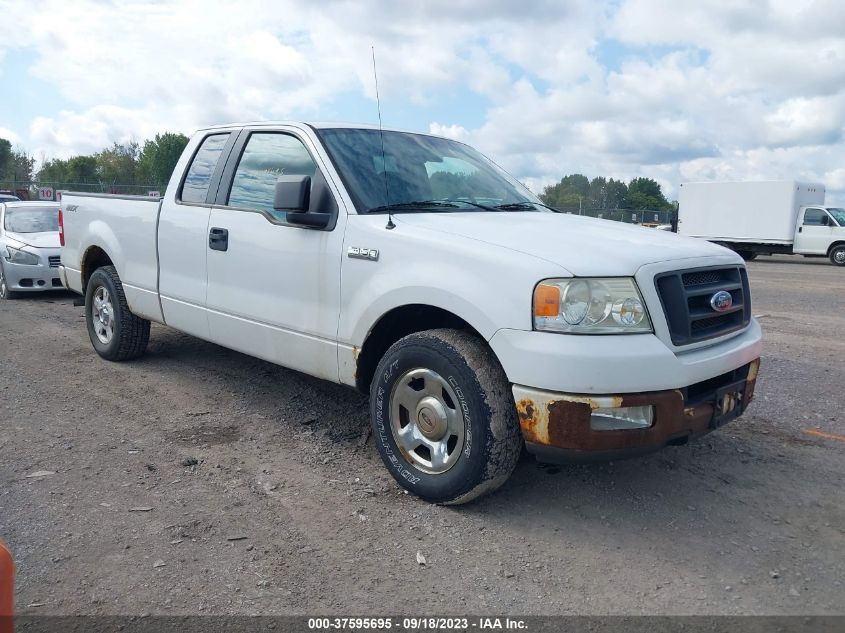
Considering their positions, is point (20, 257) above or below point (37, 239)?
below

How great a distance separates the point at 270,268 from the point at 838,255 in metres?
23.0

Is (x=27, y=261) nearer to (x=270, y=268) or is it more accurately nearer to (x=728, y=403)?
(x=270, y=268)

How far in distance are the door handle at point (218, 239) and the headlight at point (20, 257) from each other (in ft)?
23.0

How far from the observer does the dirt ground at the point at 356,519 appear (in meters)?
2.87

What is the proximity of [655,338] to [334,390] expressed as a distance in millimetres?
2968

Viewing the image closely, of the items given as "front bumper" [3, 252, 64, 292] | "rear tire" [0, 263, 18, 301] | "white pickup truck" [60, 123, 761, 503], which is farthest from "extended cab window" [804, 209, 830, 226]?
"rear tire" [0, 263, 18, 301]

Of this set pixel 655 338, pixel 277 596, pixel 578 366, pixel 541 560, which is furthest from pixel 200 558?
pixel 655 338

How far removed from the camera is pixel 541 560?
3154mm

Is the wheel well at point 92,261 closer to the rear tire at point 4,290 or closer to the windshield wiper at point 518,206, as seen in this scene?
the windshield wiper at point 518,206

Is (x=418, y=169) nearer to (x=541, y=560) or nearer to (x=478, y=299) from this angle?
(x=478, y=299)

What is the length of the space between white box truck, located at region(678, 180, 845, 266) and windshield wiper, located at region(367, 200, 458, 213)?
22.3 m

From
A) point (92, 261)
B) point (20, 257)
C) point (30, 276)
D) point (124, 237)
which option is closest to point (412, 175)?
point (124, 237)

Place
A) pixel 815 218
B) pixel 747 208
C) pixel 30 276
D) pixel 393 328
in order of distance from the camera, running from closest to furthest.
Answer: pixel 393 328 < pixel 30 276 < pixel 815 218 < pixel 747 208

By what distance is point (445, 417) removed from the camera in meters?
3.52
